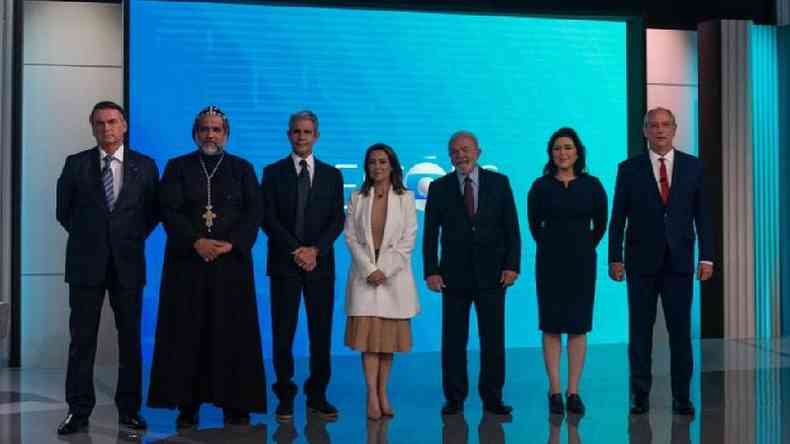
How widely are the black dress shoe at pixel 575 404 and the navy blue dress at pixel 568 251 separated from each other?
380 millimetres

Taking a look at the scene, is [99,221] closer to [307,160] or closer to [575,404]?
[307,160]

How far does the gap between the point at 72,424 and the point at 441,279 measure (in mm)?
2056

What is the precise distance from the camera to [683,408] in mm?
5699

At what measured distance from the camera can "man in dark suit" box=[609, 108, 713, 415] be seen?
5.67 m

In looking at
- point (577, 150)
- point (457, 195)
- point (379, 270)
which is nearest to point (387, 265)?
point (379, 270)

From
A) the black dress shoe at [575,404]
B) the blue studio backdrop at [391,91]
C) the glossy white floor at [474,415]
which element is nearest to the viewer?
the glossy white floor at [474,415]

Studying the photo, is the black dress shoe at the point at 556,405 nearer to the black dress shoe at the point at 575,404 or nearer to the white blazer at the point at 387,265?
the black dress shoe at the point at 575,404

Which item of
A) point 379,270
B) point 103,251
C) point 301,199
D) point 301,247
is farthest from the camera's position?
point 301,199

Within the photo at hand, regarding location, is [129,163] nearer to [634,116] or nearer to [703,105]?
[634,116]

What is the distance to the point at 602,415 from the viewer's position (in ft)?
18.7

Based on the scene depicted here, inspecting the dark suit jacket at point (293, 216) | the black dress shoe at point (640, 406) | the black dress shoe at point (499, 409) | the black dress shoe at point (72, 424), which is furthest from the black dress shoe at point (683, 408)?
the black dress shoe at point (72, 424)

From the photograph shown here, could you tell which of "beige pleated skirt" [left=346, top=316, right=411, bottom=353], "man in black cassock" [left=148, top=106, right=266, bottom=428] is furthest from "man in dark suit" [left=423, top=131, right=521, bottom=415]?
"man in black cassock" [left=148, top=106, right=266, bottom=428]

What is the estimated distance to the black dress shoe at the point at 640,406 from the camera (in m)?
5.73

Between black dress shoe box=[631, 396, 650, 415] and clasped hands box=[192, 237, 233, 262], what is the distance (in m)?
2.37
